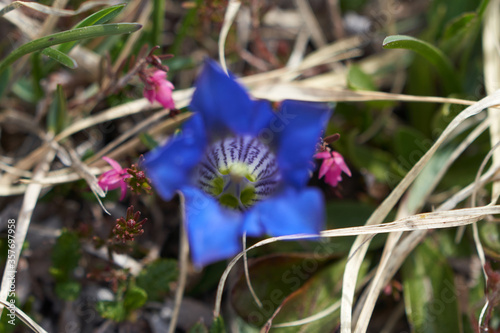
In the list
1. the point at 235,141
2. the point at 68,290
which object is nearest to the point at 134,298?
the point at 68,290

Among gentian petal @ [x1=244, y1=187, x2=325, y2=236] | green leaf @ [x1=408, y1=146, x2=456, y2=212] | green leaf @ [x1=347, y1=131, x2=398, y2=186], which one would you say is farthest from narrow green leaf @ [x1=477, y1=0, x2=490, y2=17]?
gentian petal @ [x1=244, y1=187, x2=325, y2=236]

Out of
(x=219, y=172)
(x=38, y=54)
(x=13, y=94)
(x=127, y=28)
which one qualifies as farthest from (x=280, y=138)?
(x=13, y=94)

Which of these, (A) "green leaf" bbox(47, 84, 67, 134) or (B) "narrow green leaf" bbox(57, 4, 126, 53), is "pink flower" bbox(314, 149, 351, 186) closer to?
(B) "narrow green leaf" bbox(57, 4, 126, 53)

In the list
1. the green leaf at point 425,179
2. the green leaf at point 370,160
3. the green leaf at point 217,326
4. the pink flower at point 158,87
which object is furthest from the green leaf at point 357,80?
the green leaf at point 217,326

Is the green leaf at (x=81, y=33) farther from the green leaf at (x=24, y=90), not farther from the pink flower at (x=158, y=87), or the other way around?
the green leaf at (x=24, y=90)

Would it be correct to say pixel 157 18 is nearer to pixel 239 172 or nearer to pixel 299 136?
pixel 239 172

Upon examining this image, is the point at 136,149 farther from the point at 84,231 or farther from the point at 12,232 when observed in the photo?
the point at 12,232
